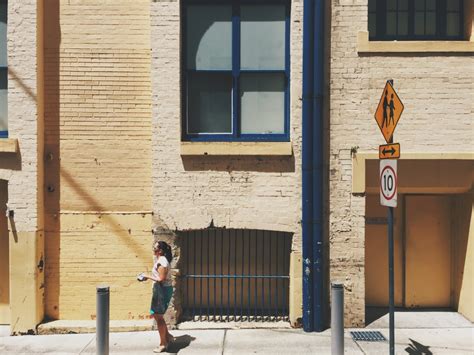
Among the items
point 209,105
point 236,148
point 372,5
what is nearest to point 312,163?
point 236,148

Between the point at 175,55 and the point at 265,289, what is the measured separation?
14.7ft

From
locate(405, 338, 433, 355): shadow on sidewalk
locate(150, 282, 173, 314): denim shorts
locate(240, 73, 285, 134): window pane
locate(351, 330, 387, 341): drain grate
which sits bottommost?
locate(351, 330, 387, 341): drain grate

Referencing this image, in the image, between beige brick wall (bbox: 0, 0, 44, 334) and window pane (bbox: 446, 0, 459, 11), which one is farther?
window pane (bbox: 446, 0, 459, 11)

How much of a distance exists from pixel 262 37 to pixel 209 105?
→ 4.96 ft

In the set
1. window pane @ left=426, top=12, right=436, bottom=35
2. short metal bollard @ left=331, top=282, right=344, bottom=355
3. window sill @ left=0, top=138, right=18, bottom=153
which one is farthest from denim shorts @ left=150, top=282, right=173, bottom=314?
window pane @ left=426, top=12, right=436, bottom=35

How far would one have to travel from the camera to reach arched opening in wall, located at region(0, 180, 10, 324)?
25.2 ft

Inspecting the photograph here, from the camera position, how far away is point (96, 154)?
7480 mm

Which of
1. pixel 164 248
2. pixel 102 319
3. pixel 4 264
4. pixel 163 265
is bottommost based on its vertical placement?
pixel 102 319

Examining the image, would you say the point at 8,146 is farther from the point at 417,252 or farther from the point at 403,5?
the point at 417,252

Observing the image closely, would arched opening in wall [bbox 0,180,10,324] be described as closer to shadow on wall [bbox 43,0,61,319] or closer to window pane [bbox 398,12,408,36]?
shadow on wall [bbox 43,0,61,319]

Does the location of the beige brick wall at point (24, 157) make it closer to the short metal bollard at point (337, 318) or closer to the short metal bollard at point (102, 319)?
the short metal bollard at point (102, 319)

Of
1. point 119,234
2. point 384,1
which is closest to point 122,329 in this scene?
point 119,234

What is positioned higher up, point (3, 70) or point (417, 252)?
point (3, 70)

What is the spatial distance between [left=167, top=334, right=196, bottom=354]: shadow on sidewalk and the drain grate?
263 cm
